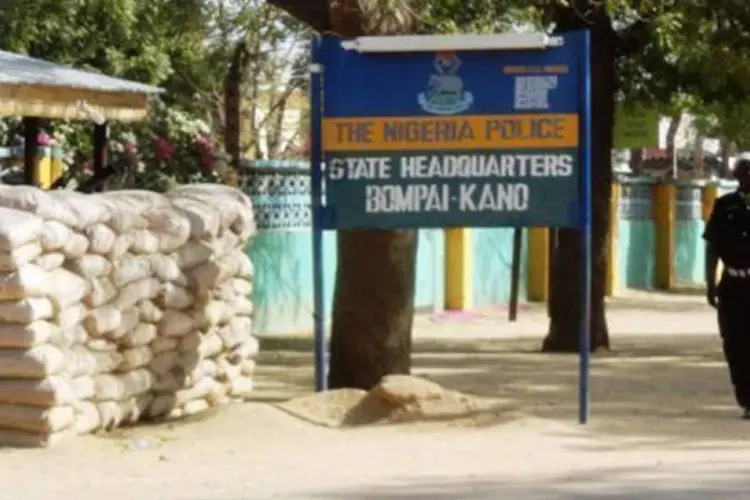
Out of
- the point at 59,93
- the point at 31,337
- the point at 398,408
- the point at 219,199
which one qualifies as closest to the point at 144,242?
the point at 219,199

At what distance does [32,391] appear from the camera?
1026cm

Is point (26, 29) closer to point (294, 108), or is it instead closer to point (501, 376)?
point (501, 376)

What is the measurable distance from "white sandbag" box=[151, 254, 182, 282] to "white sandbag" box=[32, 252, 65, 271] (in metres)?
1.21

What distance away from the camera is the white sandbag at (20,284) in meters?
10.2

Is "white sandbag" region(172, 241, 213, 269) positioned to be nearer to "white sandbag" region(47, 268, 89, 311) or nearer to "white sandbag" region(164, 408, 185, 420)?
"white sandbag" region(164, 408, 185, 420)

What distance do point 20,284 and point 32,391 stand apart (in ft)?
1.80

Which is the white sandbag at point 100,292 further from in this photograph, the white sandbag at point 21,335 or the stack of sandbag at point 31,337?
Answer: the white sandbag at point 21,335

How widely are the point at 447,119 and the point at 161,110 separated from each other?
14.1m

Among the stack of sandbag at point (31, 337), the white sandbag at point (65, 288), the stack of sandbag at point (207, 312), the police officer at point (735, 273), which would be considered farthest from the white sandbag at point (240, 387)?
the police officer at point (735, 273)

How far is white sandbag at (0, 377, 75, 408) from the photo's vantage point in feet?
33.7

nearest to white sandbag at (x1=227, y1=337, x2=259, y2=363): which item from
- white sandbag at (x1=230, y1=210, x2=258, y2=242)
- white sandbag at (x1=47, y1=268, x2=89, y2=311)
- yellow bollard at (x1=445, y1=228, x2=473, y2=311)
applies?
white sandbag at (x1=230, y1=210, x2=258, y2=242)

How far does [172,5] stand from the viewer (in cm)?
2117

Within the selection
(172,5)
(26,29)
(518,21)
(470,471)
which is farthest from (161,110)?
(470,471)

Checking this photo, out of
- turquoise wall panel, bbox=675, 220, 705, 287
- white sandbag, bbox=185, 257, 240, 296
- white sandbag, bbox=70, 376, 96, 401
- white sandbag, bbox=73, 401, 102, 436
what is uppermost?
white sandbag, bbox=185, 257, 240, 296
